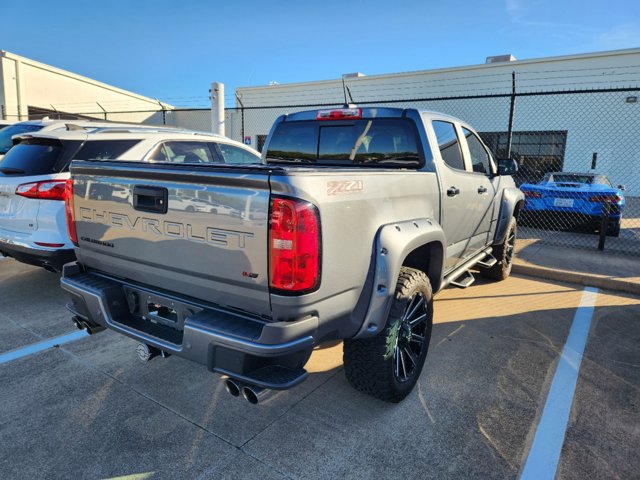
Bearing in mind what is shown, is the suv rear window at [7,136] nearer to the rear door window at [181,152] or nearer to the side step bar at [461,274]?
the rear door window at [181,152]

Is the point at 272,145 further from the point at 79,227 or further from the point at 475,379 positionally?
the point at 475,379

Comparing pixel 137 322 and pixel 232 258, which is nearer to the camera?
pixel 232 258

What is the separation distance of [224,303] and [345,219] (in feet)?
2.53

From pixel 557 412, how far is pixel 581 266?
4478mm

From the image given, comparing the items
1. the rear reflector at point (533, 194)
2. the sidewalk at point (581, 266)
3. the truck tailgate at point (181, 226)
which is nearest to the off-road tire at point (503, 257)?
the sidewalk at point (581, 266)

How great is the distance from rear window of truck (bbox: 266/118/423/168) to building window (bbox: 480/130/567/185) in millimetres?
16092

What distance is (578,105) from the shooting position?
17625 mm

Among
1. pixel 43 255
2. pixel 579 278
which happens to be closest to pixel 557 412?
pixel 579 278

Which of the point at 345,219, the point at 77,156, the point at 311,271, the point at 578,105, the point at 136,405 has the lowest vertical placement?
the point at 136,405

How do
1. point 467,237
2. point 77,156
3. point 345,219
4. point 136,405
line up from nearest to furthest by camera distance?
point 345,219, point 136,405, point 467,237, point 77,156

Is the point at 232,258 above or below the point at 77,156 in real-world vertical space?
below

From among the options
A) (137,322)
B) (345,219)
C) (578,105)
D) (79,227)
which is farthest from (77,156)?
(578,105)

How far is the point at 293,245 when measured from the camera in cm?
200

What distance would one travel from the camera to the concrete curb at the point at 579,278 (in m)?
5.73
